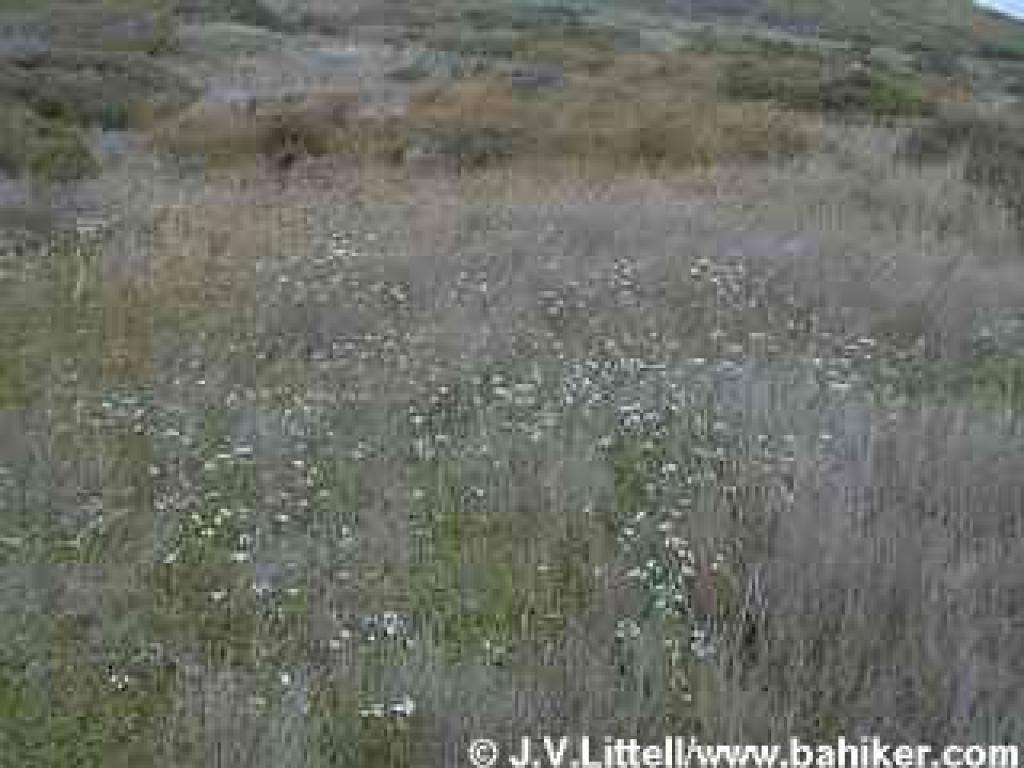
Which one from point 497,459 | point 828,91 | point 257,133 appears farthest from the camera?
point 828,91

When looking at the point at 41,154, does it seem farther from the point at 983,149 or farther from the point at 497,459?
the point at 983,149

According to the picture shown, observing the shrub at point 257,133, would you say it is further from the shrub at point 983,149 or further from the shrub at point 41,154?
the shrub at point 983,149

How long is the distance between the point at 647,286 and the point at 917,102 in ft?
39.1

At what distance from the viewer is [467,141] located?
476 inches

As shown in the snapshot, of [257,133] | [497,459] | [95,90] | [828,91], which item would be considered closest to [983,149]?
[828,91]

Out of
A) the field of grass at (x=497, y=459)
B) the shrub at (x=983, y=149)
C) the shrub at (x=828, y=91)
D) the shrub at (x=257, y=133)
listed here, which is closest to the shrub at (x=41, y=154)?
the field of grass at (x=497, y=459)

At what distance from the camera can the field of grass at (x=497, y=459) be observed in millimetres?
3049

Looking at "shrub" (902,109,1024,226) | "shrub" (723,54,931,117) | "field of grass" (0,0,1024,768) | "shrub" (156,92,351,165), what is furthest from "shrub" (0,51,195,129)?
"shrub" (902,109,1024,226)

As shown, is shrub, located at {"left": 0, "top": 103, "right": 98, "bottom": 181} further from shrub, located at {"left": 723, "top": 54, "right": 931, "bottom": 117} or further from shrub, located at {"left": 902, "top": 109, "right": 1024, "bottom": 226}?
shrub, located at {"left": 723, "top": 54, "right": 931, "bottom": 117}

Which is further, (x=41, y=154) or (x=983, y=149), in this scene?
(x=983, y=149)

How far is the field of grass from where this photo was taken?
3049mm

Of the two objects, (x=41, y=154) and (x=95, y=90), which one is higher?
(x=95, y=90)

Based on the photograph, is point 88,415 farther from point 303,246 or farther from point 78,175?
point 78,175

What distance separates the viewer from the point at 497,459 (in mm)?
4461
